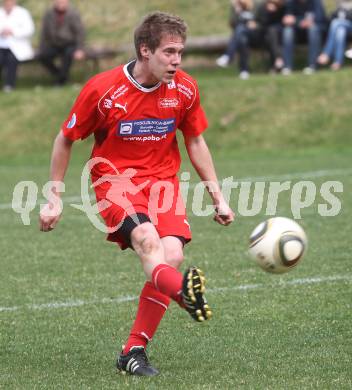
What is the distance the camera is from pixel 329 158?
16.0 m

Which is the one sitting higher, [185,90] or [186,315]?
[185,90]

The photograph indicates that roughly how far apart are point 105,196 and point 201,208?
652cm

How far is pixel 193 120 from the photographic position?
573 centimetres

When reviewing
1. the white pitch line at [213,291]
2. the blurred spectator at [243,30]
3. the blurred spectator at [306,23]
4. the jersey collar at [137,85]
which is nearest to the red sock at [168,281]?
the jersey collar at [137,85]

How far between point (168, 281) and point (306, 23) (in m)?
14.3

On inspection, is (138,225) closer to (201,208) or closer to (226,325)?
(226,325)

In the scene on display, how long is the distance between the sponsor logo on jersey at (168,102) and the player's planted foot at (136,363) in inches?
50.3

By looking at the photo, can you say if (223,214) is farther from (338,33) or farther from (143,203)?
(338,33)

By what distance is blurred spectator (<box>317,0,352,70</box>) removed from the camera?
60.6 ft

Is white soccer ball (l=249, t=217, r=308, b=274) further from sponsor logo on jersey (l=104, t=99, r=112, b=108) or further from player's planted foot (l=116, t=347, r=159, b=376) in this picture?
sponsor logo on jersey (l=104, t=99, r=112, b=108)

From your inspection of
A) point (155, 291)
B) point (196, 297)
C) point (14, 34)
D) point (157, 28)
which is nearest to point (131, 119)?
point (157, 28)

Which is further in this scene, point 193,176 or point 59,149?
point 193,176

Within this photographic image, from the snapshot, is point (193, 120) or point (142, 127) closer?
point (142, 127)

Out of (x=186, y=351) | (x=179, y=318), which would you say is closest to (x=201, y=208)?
(x=179, y=318)
